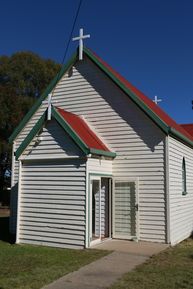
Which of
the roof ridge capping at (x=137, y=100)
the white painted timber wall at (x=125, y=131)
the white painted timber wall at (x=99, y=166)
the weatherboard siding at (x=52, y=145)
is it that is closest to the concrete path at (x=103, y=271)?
the white painted timber wall at (x=125, y=131)

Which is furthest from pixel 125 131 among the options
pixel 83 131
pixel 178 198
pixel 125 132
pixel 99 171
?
pixel 178 198

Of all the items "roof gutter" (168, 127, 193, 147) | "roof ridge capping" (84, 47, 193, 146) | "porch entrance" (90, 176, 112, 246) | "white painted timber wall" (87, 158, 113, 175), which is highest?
Answer: "roof ridge capping" (84, 47, 193, 146)

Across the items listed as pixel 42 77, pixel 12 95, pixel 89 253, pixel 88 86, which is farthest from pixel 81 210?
pixel 42 77

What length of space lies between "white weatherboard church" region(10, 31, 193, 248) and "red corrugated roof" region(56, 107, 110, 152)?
0.18 feet

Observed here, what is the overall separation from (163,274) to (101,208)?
577 centimetres

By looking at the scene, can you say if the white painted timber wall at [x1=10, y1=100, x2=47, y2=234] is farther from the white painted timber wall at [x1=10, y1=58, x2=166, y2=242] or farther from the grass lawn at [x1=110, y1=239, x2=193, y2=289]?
the grass lawn at [x1=110, y1=239, x2=193, y2=289]

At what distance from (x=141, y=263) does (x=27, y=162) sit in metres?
6.04

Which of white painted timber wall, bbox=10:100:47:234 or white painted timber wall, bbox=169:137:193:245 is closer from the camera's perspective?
white painted timber wall, bbox=169:137:193:245

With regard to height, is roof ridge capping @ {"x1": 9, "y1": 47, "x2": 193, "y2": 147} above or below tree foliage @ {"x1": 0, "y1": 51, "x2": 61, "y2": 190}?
below

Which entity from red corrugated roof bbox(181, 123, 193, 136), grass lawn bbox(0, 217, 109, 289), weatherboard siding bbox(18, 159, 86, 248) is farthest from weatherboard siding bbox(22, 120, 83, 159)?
red corrugated roof bbox(181, 123, 193, 136)

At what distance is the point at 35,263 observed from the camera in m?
10.5

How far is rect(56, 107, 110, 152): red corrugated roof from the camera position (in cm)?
1348

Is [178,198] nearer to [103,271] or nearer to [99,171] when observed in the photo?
[99,171]

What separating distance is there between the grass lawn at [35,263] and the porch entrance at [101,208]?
7.27 feet
